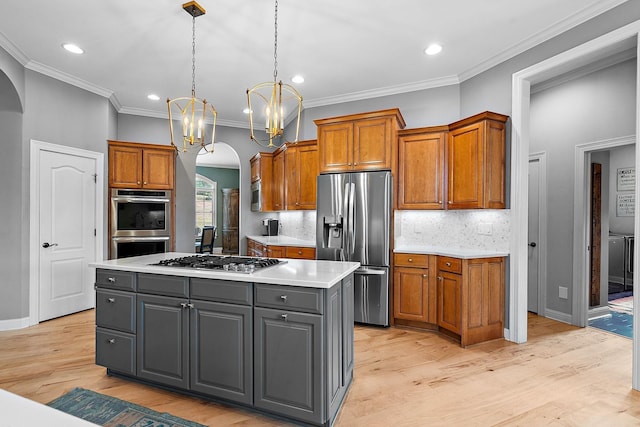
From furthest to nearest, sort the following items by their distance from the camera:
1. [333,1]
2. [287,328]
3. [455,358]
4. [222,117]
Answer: [222,117] → [455,358] → [333,1] → [287,328]

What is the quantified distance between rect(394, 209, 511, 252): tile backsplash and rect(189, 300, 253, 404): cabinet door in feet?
8.02

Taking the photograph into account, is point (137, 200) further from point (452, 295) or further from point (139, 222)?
point (452, 295)

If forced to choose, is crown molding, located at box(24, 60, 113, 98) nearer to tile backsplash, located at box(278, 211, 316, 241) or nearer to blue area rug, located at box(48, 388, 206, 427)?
tile backsplash, located at box(278, 211, 316, 241)

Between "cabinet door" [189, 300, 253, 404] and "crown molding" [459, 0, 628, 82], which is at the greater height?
"crown molding" [459, 0, 628, 82]

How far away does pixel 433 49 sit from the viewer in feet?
11.5

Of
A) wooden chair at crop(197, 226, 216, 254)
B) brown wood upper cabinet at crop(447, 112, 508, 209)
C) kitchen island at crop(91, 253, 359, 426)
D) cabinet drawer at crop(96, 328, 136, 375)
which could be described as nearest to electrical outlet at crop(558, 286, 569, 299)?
brown wood upper cabinet at crop(447, 112, 508, 209)

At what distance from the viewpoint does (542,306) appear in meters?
4.36

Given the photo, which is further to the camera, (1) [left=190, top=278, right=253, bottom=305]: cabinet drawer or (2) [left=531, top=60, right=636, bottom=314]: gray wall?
(2) [left=531, top=60, right=636, bottom=314]: gray wall

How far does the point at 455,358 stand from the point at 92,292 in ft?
15.1

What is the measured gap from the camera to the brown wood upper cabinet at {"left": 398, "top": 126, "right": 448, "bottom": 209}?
149 inches

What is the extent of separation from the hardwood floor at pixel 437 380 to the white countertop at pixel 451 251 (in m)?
0.89

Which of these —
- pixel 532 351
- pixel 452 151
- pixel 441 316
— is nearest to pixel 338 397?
pixel 441 316

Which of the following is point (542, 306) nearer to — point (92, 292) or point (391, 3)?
point (391, 3)

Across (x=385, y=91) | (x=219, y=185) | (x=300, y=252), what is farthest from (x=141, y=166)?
(x=219, y=185)
